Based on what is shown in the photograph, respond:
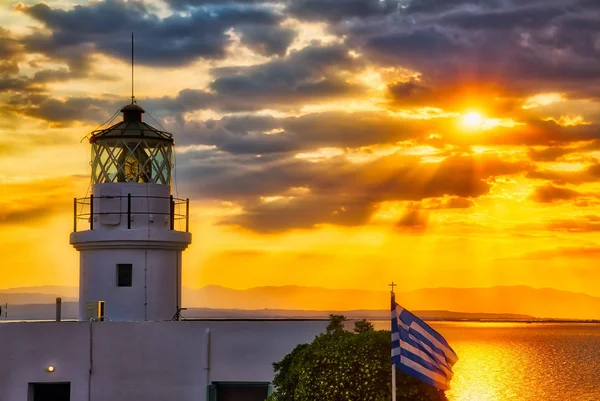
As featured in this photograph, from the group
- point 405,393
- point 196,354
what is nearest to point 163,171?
point 196,354

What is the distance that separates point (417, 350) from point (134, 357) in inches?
517

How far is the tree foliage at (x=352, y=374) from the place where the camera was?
27.8m

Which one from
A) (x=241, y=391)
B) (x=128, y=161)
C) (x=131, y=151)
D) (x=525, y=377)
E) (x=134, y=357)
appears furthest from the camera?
(x=525, y=377)

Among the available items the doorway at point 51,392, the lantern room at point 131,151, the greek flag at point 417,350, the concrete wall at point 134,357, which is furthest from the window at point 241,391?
the greek flag at point 417,350

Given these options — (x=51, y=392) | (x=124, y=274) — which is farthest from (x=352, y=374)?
(x=51, y=392)

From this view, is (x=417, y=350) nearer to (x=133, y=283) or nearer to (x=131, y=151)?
(x=133, y=283)

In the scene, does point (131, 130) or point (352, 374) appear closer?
point (352, 374)

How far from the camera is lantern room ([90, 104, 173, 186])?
3622 cm

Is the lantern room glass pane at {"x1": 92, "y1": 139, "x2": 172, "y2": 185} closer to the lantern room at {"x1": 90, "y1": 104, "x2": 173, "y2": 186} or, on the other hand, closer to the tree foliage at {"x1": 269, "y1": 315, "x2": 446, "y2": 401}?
the lantern room at {"x1": 90, "y1": 104, "x2": 173, "y2": 186}

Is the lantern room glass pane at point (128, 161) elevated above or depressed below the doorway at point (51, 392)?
above

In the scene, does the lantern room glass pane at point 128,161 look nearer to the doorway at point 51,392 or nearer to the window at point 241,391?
the doorway at point 51,392

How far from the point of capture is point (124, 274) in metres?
35.8

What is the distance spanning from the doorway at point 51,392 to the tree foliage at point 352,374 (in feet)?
29.3

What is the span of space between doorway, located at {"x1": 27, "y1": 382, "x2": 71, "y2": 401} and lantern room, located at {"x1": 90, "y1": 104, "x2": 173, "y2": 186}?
7.54 metres
